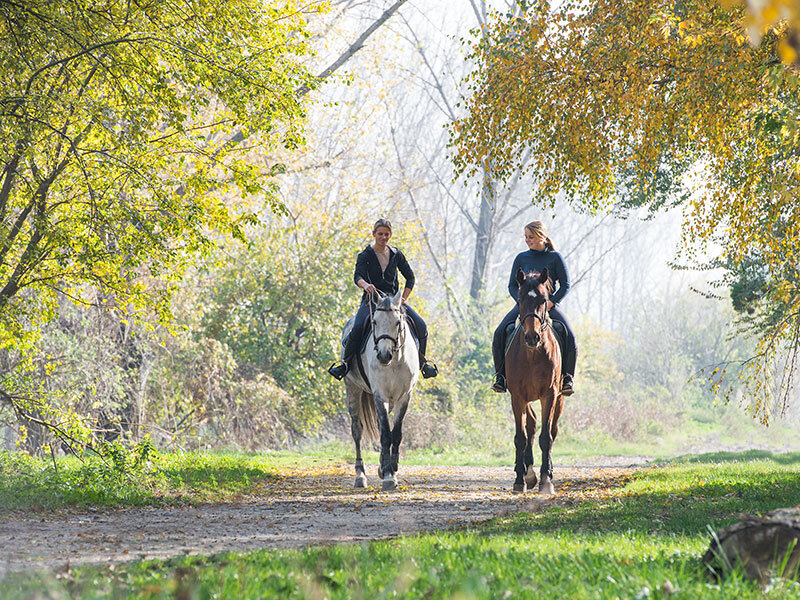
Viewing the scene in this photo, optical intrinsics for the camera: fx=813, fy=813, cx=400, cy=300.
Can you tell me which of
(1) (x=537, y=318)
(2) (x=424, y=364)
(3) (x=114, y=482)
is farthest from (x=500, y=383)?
(3) (x=114, y=482)

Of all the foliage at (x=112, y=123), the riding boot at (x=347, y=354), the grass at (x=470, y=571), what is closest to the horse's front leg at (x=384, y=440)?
the riding boot at (x=347, y=354)

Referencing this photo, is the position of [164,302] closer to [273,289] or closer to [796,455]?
[273,289]

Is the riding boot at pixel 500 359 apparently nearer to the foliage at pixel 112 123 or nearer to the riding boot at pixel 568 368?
the riding boot at pixel 568 368

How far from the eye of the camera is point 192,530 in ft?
24.4

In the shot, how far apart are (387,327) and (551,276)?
2.25m

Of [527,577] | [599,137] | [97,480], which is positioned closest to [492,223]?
[599,137]

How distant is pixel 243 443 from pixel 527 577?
695 inches

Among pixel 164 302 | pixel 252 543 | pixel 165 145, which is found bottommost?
pixel 252 543

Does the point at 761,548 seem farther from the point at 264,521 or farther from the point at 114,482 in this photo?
the point at 114,482

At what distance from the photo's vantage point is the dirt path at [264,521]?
6309mm

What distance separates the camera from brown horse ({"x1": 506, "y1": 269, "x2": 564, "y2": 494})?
9.78 metres

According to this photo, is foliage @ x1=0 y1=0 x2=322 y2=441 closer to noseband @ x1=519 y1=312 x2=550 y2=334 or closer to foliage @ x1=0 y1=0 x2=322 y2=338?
foliage @ x1=0 y1=0 x2=322 y2=338

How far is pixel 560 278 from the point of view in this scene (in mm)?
10672

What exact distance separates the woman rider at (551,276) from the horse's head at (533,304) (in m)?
0.39
